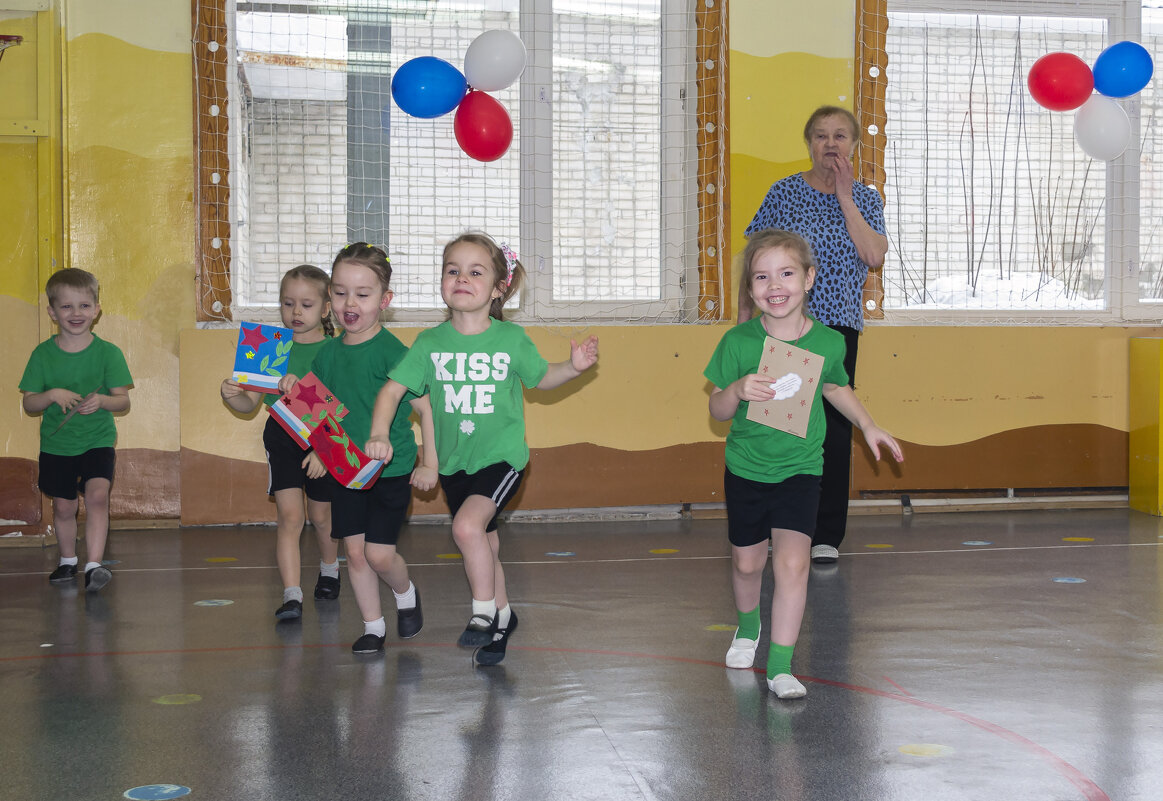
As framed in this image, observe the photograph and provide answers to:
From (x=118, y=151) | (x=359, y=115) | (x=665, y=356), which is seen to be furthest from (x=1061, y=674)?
(x=118, y=151)

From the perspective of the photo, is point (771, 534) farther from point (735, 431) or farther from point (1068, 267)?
point (1068, 267)

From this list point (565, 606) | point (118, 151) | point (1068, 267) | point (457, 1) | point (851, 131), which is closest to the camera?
point (565, 606)

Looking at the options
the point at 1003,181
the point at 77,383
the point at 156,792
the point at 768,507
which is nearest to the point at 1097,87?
the point at 1003,181

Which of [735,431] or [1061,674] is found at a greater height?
[735,431]

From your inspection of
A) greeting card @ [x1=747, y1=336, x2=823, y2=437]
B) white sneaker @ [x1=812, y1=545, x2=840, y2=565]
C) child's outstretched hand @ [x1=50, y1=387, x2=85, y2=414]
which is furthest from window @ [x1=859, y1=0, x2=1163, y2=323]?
child's outstretched hand @ [x1=50, y1=387, x2=85, y2=414]

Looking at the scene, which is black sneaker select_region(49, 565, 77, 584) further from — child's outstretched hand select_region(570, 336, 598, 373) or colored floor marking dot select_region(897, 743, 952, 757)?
colored floor marking dot select_region(897, 743, 952, 757)

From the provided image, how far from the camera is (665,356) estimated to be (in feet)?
16.8

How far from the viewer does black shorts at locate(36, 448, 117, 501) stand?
378 cm

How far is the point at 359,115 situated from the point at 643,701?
3590mm

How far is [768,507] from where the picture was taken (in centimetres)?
250

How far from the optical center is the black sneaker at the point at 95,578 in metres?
3.54

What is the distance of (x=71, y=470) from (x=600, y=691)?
227cm

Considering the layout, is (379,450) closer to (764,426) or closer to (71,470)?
(764,426)

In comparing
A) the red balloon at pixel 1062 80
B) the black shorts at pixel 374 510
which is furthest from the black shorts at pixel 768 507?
the red balloon at pixel 1062 80
